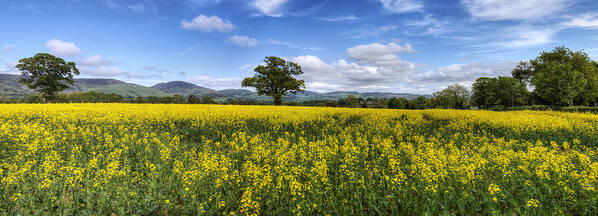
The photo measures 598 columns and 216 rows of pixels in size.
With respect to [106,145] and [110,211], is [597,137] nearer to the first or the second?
[110,211]

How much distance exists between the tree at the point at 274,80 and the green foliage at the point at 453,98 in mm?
75126

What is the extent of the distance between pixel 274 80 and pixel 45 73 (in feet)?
190

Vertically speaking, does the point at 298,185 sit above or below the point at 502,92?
below

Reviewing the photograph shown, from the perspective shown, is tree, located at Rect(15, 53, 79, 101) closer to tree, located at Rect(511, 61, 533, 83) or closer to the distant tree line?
the distant tree line

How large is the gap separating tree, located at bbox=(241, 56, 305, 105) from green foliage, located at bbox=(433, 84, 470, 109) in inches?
2958

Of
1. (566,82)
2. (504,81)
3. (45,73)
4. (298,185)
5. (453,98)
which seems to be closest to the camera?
(298,185)

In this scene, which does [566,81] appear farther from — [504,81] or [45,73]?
[45,73]

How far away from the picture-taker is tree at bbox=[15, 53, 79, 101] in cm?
5600

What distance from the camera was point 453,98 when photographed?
99562mm

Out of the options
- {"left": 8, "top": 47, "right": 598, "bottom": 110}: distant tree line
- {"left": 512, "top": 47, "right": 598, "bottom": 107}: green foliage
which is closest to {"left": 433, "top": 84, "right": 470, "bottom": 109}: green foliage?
{"left": 8, "top": 47, "right": 598, "bottom": 110}: distant tree line

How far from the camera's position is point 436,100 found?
102750mm

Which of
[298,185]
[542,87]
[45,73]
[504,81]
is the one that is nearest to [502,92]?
[504,81]

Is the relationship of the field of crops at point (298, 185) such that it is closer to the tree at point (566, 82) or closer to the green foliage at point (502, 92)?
the tree at point (566, 82)

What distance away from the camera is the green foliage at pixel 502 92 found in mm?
66125
